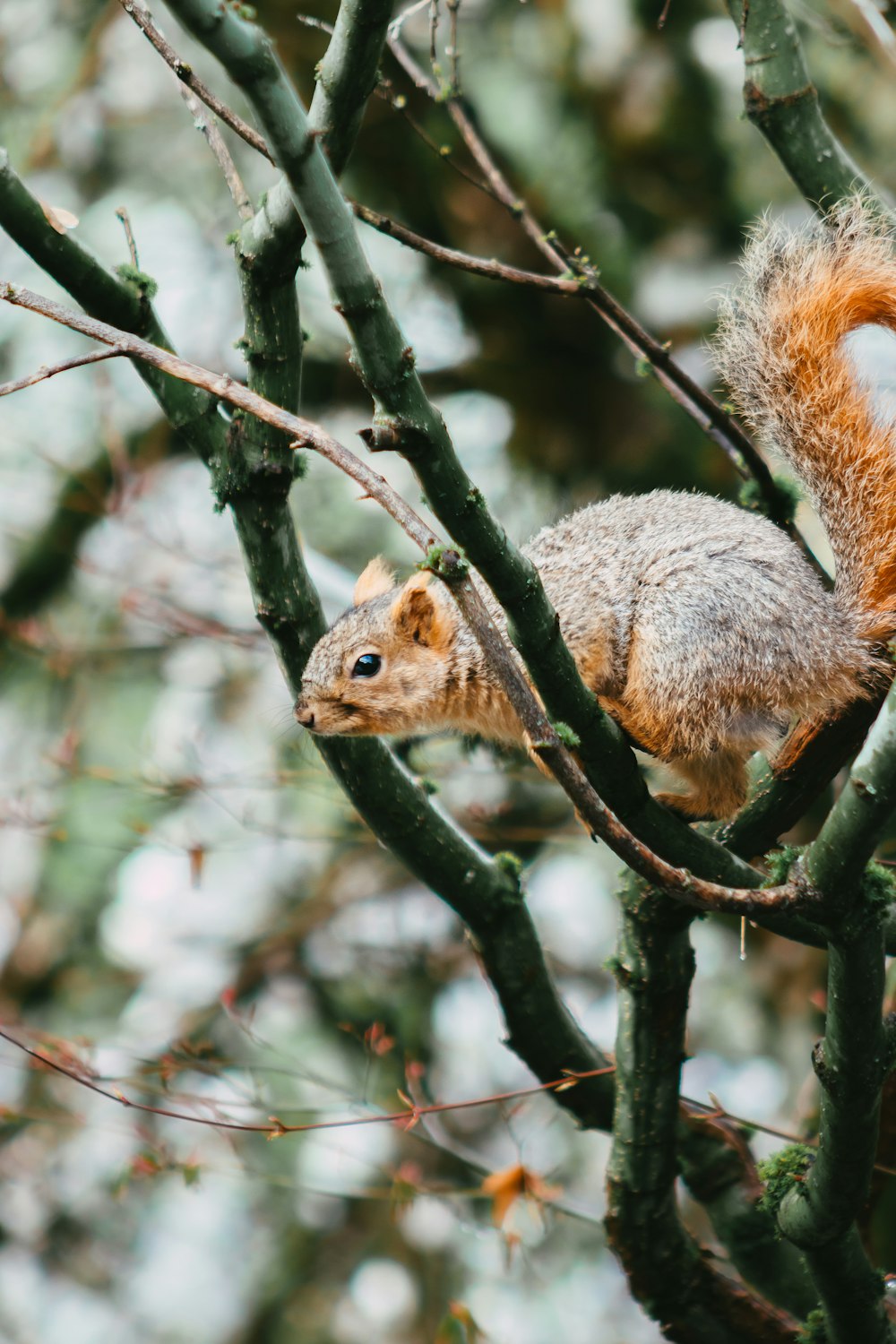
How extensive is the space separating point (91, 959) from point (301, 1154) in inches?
50.5

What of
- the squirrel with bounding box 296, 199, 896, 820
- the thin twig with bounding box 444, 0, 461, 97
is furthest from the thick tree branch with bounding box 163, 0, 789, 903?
the thin twig with bounding box 444, 0, 461, 97

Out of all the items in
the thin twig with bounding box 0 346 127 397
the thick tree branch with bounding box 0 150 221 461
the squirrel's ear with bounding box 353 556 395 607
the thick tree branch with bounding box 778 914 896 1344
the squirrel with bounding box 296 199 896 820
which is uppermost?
the thick tree branch with bounding box 0 150 221 461

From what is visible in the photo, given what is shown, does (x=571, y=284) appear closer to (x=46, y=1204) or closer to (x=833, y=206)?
(x=833, y=206)

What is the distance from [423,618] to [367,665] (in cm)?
19

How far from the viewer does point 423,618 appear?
3109 mm

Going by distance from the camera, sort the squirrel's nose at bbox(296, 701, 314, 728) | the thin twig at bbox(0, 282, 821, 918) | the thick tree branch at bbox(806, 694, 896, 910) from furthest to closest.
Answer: the squirrel's nose at bbox(296, 701, 314, 728) → the thick tree branch at bbox(806, 694, 896, 910) → the thin twig at bbox(0, 282, 821, 918)

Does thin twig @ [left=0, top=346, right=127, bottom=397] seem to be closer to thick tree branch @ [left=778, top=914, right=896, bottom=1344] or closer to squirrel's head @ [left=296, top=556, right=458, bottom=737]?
squirrel's head @ [left=296, top=556, right=458, bottom=737]

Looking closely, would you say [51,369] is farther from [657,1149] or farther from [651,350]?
[657,1149]

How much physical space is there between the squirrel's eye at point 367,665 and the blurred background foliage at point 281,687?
4.91 feet

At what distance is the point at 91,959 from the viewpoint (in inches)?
223

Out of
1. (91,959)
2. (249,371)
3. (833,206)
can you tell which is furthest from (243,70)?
(91,959)

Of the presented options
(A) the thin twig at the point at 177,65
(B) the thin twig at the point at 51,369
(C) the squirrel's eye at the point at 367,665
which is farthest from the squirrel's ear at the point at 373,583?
(B) the thin twig at the point at 51,369

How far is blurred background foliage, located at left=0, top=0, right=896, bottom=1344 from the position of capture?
16.9 feet

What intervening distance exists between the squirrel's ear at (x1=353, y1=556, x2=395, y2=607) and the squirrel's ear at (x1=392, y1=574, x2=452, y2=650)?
0.37 meters
